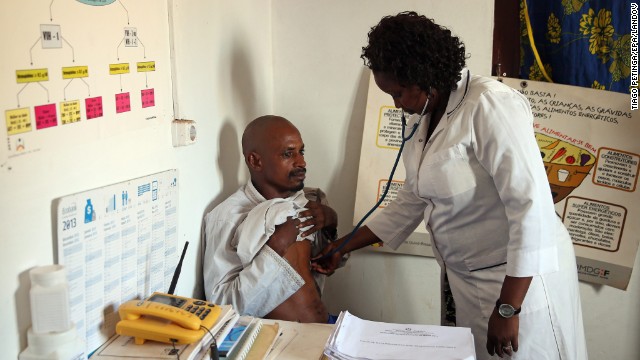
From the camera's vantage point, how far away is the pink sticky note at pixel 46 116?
3.67ft

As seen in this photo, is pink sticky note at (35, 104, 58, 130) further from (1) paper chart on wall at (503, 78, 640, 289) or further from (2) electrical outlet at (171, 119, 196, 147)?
(1) paper chart on wall at (503, 78, 640, 289)

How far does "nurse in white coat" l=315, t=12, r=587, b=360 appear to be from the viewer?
4.58 feet

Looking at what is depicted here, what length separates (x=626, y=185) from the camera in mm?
2166

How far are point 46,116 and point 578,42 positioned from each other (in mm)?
1878

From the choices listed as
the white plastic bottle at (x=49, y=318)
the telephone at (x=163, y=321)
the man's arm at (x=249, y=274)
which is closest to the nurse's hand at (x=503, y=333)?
the man's arm at (x=249, y=274)

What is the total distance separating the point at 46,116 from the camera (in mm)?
1138

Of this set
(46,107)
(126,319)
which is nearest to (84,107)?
(46,107)

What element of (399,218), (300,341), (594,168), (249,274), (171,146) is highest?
(171,146)

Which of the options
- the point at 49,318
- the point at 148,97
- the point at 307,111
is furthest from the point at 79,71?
the point at 307,111

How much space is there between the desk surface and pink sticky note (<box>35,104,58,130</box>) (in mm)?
727

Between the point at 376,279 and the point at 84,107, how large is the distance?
5.22 feet

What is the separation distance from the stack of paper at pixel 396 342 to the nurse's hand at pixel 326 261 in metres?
0.51

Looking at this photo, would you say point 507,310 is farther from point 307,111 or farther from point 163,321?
point 307,111

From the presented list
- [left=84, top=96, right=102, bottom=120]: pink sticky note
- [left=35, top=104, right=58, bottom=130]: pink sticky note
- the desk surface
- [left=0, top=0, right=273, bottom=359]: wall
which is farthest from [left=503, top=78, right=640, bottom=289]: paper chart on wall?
[left=35, top=104, right=58, bottom=130]: pink sticky note
